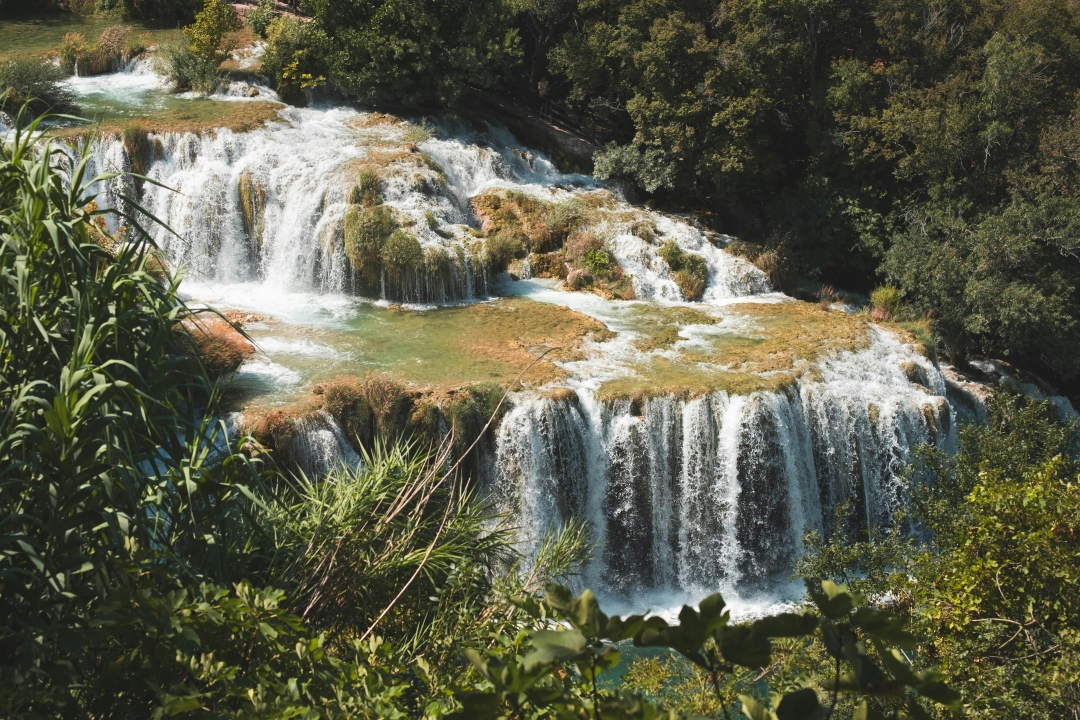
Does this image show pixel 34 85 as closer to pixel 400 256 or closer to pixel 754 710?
pixel 400 256

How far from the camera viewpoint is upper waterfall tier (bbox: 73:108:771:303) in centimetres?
1673

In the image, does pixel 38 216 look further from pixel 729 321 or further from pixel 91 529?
pixel 729 321

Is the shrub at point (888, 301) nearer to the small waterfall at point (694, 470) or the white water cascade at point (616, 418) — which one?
the white water cascade at point (616, 418)

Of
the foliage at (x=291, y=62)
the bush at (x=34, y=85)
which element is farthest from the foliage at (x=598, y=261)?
the bush at (x=34, y=85)

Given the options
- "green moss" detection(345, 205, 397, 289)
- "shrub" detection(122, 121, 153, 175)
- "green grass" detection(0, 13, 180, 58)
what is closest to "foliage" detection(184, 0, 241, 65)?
"green grass" detection(0, 13, 180, 58)

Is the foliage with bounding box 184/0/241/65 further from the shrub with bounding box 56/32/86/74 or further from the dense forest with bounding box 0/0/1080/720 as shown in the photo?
the shrub with bounding box 56/32/86/74

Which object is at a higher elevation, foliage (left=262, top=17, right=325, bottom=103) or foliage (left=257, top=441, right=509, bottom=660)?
foliage (left=262, top=17, right=325, bottom=103)

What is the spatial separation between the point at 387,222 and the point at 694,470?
7122mm

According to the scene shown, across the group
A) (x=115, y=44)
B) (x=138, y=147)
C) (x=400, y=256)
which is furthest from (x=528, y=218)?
(x=115, y=44)

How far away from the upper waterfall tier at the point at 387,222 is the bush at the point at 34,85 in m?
2.05

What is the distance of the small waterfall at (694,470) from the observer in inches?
505

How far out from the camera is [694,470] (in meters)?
13.2

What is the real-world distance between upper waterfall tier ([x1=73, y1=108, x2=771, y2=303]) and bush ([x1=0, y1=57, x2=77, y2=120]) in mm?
2045

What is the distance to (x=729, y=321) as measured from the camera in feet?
55.0
